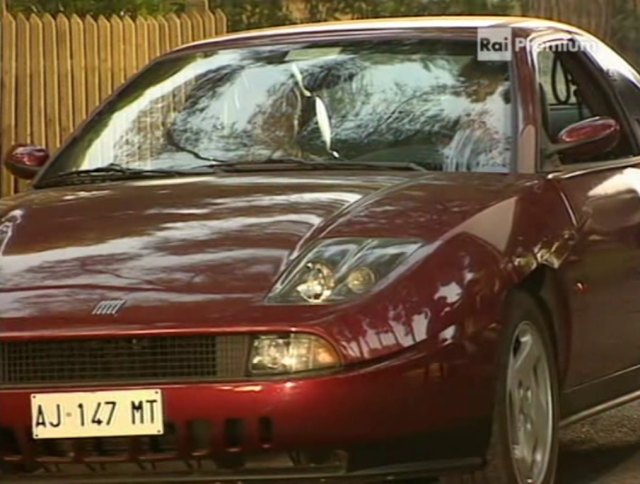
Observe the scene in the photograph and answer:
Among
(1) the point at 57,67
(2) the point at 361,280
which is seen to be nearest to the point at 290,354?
(2) the point at 361,280

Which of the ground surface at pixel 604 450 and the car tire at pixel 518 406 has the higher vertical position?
the car tire at pixel 518 406

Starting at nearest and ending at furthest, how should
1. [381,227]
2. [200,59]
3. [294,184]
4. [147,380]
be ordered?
[147,380], [381,227], [294,184], [200,59]

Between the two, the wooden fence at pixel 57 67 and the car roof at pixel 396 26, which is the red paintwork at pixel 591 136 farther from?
the wooden fence at pixel 57 67

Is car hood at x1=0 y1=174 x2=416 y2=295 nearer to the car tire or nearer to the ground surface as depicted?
the car tire

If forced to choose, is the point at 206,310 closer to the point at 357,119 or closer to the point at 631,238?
the point at 357,119

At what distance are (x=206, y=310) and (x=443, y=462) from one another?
2.55ft

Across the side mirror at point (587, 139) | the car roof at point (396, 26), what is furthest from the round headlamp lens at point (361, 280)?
the car roof at point (396, 26)

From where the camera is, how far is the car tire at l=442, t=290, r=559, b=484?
5.64m

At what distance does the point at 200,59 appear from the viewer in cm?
760

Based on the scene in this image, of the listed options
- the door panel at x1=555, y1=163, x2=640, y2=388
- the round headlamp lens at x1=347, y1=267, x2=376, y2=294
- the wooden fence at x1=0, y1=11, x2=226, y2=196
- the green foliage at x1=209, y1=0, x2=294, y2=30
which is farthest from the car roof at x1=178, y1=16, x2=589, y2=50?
the green foliage at x1=209, y1=0, x2=294, y2=30

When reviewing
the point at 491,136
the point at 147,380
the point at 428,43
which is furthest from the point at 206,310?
the point at 428,43

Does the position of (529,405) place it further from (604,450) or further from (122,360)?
(604,450)

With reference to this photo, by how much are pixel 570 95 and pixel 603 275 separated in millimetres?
1034

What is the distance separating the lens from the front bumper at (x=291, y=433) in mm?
5242
